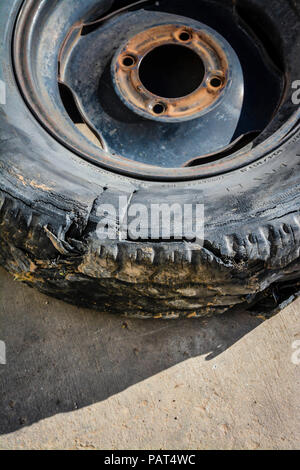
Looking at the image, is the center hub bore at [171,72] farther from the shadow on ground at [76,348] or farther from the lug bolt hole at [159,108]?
the shadow on ground at [76,348]

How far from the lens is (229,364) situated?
1.67 m

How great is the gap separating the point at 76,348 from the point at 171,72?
1.29 m

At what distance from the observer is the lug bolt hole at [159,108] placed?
2002 millimetres

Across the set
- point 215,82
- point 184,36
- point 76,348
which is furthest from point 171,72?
point 76,348

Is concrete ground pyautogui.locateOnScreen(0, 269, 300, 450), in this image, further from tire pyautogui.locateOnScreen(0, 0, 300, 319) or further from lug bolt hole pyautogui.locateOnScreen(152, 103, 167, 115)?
lug bolt hole pyautogui.locateOnScreen(152, 103, 167, 115)

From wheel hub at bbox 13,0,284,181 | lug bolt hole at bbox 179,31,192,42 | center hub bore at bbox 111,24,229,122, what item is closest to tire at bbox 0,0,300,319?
wheel hub at bbox 13,0,284,181

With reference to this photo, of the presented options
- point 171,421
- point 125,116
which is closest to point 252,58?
point 125,116

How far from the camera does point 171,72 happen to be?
226cm

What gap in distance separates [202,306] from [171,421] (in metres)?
0.37

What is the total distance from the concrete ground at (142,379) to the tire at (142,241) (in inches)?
3.9

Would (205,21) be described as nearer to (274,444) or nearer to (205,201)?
(205,201)

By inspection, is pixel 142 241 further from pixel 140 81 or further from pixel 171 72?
pixel 171 72

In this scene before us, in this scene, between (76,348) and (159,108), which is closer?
(76,348)

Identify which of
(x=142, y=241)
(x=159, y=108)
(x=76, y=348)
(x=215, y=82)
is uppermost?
(x=215, y=82)
